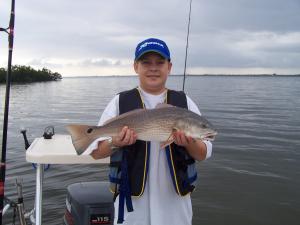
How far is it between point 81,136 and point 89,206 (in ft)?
4.95

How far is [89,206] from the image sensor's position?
4699 mm

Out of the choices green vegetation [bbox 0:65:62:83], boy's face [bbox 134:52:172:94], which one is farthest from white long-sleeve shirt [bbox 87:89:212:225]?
green vegetation [bbox 0:65:62:83]

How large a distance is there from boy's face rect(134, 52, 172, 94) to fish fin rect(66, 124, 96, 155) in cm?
70

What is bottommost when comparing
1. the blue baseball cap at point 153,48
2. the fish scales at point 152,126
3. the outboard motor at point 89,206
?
the outboard motor at point 89,206

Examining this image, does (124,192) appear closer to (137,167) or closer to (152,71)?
(137,167)

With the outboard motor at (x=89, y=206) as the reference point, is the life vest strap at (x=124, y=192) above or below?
above

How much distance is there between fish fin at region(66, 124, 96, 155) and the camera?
11.5 feet

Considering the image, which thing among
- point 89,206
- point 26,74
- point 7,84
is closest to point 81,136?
point 89,206

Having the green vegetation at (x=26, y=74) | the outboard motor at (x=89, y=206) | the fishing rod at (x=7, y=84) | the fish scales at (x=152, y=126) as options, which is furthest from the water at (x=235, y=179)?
the green vegetation at (x=26, y=74)

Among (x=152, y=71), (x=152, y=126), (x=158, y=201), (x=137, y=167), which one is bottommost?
(x=158, y=201)

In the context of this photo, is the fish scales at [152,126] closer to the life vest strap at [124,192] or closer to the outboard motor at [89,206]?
the life vest strap at [124,192]

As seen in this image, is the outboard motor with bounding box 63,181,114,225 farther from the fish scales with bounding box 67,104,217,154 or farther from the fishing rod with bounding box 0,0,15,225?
the fish scales with bounding box 67,104,217,154

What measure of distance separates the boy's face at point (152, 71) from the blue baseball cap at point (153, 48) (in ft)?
0.15

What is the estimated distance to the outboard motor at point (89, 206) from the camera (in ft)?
15.4
